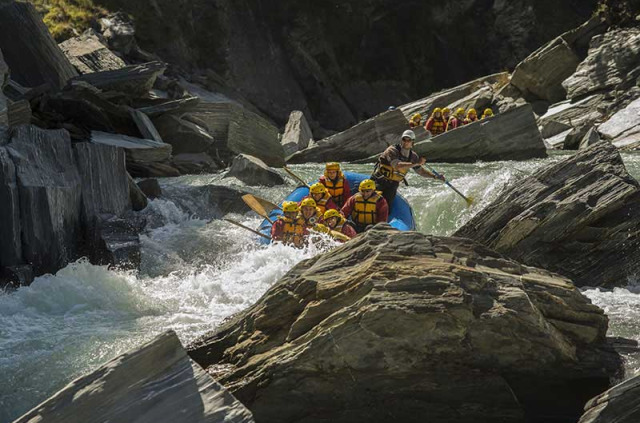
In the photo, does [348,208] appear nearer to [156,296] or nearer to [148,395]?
[156,296]

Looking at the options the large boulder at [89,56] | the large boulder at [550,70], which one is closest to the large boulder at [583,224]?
the large boulder at [89,56]

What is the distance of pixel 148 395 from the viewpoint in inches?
171

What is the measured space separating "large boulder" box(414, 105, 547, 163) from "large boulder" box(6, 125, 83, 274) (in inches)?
374

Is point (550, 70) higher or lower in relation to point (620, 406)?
lower

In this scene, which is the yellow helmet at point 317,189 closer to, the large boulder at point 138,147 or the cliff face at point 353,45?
the large boulder at point 138,147

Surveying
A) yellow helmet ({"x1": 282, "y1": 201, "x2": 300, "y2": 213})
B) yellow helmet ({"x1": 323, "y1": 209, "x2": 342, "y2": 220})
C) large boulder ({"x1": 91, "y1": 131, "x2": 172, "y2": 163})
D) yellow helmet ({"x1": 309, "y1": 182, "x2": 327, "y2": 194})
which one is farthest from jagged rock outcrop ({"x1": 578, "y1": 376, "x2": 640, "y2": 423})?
large boulder ({"x1": 91, "y1": 131, "x2": 172, "y2": 163})

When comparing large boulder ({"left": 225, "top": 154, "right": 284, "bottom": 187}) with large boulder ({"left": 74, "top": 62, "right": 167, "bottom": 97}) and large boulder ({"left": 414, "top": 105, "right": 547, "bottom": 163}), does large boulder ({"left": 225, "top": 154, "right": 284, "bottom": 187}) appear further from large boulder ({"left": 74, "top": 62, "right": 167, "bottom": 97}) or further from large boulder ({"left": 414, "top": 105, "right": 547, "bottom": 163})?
large boulder ({"left": 414, "top": 105, "right": 547, "bottom": 163})

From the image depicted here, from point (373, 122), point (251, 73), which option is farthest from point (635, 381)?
point (251, 73)

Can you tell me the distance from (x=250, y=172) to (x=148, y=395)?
1111 centimetres

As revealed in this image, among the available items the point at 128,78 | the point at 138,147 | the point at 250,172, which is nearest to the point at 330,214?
the point at 250,172

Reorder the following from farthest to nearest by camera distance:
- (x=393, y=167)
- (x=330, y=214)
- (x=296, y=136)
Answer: (x=296, y=136), (x=393, y=167), (x=330, y=214)

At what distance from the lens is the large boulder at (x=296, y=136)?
21.2 m

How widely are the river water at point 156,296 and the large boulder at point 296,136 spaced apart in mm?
A: 7888

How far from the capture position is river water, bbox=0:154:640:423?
22.5 feet
